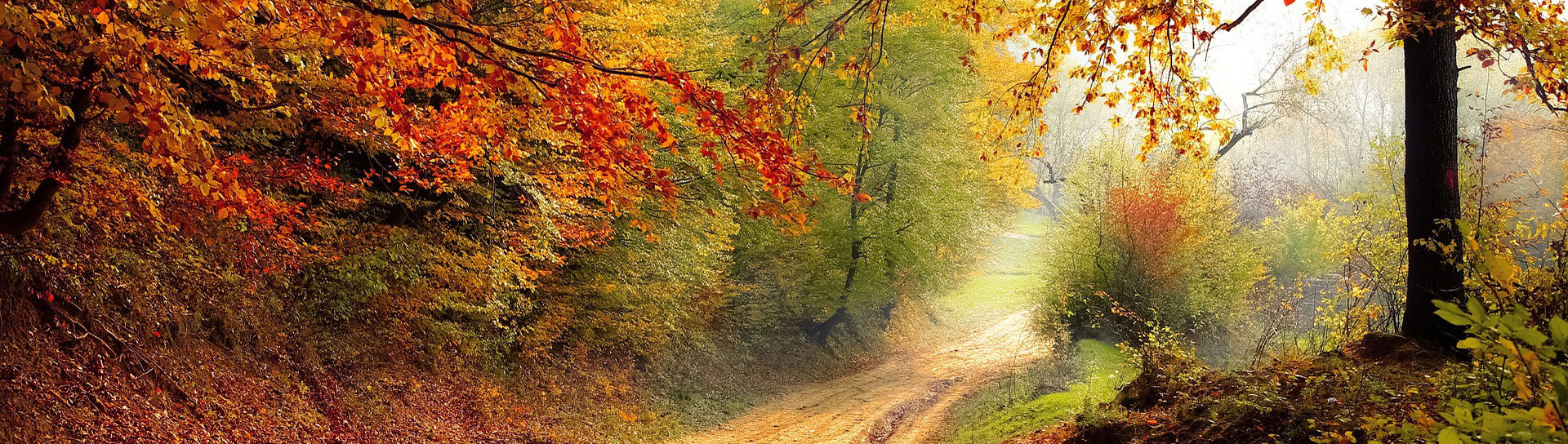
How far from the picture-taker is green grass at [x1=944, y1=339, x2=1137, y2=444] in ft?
36.2

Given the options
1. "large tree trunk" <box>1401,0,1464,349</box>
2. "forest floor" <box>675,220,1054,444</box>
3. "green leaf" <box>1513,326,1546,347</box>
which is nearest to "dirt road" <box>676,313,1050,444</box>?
"forest floor" <box>675,220,1054,444</box>

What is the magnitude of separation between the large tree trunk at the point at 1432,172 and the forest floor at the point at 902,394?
736cm

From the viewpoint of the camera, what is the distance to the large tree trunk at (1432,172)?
5855mm

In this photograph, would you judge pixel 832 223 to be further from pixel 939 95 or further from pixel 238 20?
pixel 238 20

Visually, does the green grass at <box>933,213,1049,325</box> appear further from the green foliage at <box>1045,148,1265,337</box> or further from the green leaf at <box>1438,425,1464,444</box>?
the green leaf at <box>1438,425,1464,444</box>

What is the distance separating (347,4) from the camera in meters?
3.52

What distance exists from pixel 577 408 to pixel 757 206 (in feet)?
25.8

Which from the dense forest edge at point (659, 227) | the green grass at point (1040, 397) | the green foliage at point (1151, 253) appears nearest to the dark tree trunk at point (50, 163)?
the dense forest edge at point (659, 227)

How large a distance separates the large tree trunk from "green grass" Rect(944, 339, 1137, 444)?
3709mm

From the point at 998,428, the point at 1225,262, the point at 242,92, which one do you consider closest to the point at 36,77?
the point at 242,92

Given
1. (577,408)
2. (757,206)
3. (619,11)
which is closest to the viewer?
(757,206)

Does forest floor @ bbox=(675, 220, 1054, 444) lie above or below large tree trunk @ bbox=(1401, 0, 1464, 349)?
below

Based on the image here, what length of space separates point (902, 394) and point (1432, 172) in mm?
11067

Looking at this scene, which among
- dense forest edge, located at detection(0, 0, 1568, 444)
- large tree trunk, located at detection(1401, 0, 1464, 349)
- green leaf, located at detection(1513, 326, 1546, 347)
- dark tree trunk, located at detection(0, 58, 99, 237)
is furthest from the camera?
large tree trunk, located at detection(1401, 0, 1464, 349)
